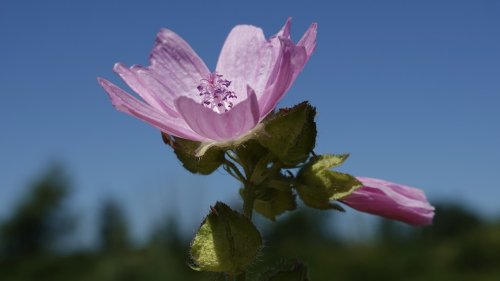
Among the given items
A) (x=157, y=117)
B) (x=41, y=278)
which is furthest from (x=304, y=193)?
(x=41, y=278)

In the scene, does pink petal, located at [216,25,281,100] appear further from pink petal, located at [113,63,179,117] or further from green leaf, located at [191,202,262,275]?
green leaf, located at [191,202,262,275]

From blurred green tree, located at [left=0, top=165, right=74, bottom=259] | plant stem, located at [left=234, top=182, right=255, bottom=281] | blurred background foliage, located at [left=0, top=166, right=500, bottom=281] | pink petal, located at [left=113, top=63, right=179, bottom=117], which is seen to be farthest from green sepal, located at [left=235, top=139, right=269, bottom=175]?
blurred green tree, located at [left=0, top=165, right=74, bottom=259]

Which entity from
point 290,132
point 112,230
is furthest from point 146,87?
point 112,230

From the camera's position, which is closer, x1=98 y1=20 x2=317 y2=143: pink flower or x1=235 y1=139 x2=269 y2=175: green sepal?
x1=98 y1=20 x2=317 y2=143: pink flower

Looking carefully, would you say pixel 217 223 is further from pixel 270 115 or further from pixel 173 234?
pixel 173 234

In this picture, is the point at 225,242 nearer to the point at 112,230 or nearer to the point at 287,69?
the point at 287,69
